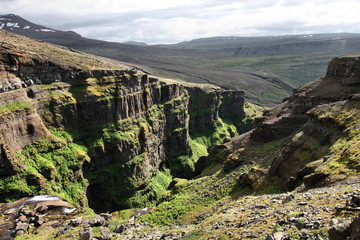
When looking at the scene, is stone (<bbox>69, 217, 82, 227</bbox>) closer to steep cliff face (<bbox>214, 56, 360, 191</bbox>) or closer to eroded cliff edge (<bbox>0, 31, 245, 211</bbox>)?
eroded cliff edge (<bbox>0, 31, 245, 211</bbox>)

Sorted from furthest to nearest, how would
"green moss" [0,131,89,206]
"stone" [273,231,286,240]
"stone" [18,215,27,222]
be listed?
1. "green moss" [0,131,89,206]
2. "stone" [18,215,27,222]
3. "stone" [273,231,286,240]

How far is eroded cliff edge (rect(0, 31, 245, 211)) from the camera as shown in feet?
156

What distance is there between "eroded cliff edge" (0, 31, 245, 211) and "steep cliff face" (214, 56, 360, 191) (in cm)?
2655

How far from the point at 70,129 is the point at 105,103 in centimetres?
1025

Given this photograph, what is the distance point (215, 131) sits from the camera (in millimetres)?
127312

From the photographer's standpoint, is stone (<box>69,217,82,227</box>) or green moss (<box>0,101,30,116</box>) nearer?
stone (<box>69,217,82,227</box>)

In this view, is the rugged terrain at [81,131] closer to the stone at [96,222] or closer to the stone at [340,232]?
the stone at [96,222]

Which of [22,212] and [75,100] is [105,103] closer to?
[75,100]

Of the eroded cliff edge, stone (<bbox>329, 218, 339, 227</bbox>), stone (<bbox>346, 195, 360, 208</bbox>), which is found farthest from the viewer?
the eroded cliff edge

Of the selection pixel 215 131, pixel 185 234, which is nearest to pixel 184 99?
pixel 215 131

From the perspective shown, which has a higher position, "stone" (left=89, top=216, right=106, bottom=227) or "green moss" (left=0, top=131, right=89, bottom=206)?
"green moss" (left=0, top=131, right=89, bottom=206)

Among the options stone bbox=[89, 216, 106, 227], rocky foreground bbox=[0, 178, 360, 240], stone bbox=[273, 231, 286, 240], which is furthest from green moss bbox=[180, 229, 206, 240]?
stone bbox=[89, 216, 106, 227]

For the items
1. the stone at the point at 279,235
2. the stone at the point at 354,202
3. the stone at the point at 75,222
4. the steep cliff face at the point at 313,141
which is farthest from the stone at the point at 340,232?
the stone at the point at 75,222

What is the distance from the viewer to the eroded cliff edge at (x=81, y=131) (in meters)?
47.5
